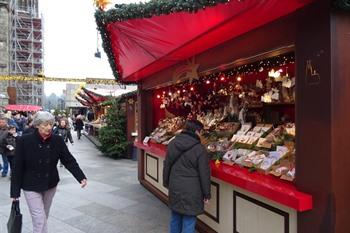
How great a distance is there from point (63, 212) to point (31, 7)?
5311 centimetres

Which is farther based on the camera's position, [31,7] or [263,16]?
[31,7]

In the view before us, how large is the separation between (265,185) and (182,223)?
124cm

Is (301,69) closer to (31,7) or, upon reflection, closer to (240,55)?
(240,55)

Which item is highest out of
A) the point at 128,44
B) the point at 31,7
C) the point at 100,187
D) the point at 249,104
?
the point at 31,7

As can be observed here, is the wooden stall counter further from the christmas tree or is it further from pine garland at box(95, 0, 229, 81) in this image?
the christmas tree

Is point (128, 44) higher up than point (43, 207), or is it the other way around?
point (128, 44)

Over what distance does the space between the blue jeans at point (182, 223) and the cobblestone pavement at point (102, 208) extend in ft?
3.55

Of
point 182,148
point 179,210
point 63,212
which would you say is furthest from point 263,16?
point 63,212

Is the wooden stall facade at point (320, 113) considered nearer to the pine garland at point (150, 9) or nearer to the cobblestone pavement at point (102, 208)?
the pine garland at point (150, 9)

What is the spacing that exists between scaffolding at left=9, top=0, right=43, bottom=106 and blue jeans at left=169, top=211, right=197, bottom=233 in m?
44.3

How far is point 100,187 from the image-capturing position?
27.8 feet

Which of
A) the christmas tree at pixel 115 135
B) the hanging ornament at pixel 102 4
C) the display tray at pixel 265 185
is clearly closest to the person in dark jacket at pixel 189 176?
the display tray at pixel 265 185

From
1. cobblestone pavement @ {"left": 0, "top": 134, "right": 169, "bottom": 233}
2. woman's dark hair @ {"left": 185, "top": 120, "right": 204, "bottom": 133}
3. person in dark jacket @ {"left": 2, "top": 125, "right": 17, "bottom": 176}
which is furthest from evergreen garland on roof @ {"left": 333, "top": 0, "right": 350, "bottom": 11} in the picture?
person in dark jacket @ {"left": 2, "top": 125, "right": 17, "bottom": 176}

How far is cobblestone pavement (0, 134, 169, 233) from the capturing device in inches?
215
